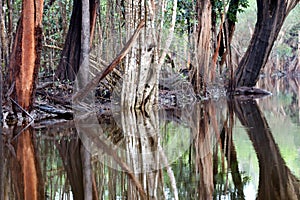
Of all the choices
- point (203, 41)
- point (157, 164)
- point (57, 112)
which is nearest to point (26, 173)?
point (157, 164)

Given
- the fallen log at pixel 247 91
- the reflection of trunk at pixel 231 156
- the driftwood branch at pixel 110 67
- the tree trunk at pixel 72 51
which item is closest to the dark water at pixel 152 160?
the reflection of trunk at pixel 231 156

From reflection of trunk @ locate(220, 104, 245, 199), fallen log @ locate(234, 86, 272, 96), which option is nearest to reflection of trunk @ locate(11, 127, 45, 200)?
reflection of trunk @ locate(220, 104, 245, 199)

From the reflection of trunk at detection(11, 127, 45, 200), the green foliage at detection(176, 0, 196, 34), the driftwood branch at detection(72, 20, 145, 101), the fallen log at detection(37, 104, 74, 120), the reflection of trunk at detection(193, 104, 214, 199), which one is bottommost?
the reflection of trunk at detection(193, 104, 214, 199)

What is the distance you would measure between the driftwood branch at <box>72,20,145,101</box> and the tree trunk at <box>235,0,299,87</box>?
8823 mm

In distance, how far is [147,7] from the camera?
11836 mm

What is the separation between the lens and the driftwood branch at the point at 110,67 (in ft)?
37.6

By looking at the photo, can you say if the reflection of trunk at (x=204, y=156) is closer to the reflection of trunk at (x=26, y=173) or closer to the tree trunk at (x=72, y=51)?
the reflection of trunk at (x=26, y=173)

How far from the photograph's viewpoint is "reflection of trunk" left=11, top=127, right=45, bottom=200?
14.3 feet

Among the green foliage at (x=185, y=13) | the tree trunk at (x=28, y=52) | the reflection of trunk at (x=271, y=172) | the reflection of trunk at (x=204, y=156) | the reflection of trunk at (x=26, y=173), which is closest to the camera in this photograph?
the reflection of trunk at (x=271, y=172)

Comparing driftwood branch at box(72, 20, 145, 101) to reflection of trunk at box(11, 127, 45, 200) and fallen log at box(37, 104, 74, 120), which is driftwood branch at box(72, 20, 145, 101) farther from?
reflection of trunk at box(11, 127, 45, 200)

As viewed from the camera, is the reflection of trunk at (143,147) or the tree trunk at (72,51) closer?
the reflection of trunk at (143,147)

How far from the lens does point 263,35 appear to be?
1962 cm

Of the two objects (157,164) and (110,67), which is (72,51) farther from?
(157,164)

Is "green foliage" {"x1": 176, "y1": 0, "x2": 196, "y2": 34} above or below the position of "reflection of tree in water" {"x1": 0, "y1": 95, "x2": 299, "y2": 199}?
above
